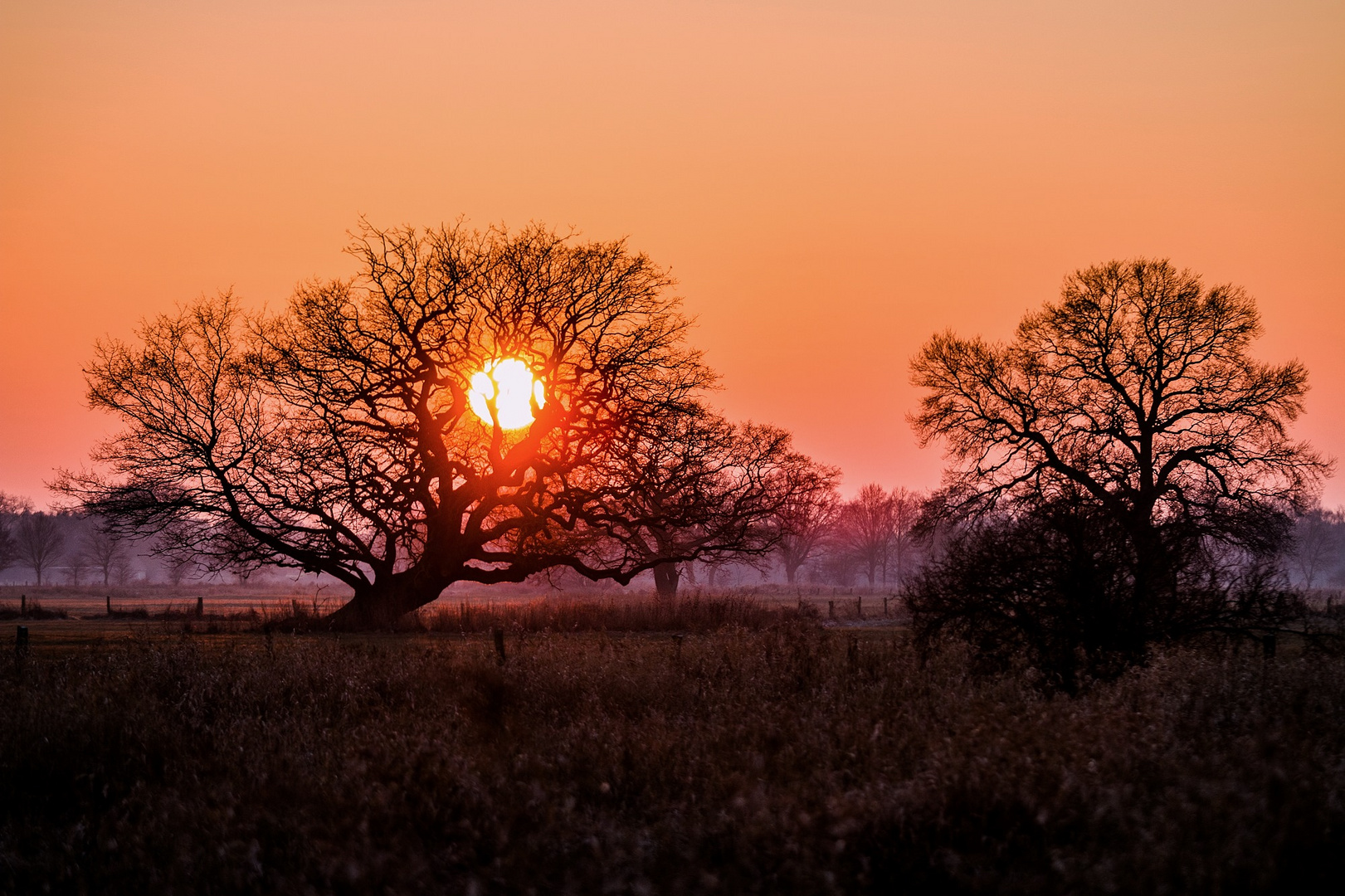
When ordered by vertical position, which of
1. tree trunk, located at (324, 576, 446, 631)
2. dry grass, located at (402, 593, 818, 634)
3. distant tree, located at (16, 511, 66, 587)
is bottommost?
dry grass, located at (402, 593, 818, 634)

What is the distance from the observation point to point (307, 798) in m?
9.91

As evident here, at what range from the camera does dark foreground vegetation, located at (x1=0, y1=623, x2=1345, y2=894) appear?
7199 millimetres

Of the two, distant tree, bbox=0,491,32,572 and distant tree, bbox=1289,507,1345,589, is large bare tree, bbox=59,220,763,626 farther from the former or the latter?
distant tree, bbox=1289,507,1345,589

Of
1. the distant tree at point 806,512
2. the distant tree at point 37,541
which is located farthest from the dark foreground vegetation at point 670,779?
the distant tree at point 37,541

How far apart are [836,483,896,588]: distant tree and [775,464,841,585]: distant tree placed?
5.56 metres

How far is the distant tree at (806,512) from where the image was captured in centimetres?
4131

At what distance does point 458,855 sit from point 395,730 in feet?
14.7

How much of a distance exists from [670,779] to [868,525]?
11003 cm

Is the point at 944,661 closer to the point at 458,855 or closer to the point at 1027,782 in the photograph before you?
the point at 1027,782

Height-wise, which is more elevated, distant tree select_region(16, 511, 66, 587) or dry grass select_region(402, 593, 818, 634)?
distant tree select_region(16, 511, 66, 587)

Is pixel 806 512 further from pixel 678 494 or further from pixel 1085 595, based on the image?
pixel 1085 595

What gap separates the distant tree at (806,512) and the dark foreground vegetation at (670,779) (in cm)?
2426

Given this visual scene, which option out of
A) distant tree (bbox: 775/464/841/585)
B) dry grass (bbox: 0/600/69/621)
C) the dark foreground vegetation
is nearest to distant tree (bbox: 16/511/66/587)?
dry grass (bbox: 0/600/69/621)

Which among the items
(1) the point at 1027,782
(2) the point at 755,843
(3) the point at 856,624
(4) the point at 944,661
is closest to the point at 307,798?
(2) the point at 755,843
